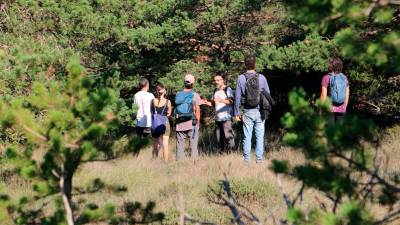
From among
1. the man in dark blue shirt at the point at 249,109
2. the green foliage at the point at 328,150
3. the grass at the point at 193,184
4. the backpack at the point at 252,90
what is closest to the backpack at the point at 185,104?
the grass at the point at 193,184

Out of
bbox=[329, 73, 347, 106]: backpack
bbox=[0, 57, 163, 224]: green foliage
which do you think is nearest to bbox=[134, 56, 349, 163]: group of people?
bbox=[329, 73, 347, 106]: backpack

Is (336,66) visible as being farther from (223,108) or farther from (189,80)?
(189,80)

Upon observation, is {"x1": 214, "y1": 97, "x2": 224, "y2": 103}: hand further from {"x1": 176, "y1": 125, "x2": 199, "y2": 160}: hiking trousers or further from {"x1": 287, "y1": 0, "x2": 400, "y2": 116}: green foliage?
{"x1": 287, "y1": 0, "x2": 400, "y2": 116}: green foliage

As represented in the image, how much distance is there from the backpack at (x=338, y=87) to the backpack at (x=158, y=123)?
292cm

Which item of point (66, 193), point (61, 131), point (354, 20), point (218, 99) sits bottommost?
point (66, 193)

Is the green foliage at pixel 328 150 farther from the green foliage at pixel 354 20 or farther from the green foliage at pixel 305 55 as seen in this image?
the green foliage at pixel 305 55

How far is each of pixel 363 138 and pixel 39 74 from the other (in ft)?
20.1

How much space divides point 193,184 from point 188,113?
2.36 meters

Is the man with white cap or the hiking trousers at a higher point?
the man with white cap

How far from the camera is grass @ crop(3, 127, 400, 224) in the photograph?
6289 mm

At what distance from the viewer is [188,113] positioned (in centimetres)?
991

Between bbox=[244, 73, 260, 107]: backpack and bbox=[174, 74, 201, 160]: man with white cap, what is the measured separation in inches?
49.0

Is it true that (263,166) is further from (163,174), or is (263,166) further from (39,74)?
(39,74)

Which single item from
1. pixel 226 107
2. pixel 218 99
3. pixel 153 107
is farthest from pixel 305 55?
pixel 153 107
